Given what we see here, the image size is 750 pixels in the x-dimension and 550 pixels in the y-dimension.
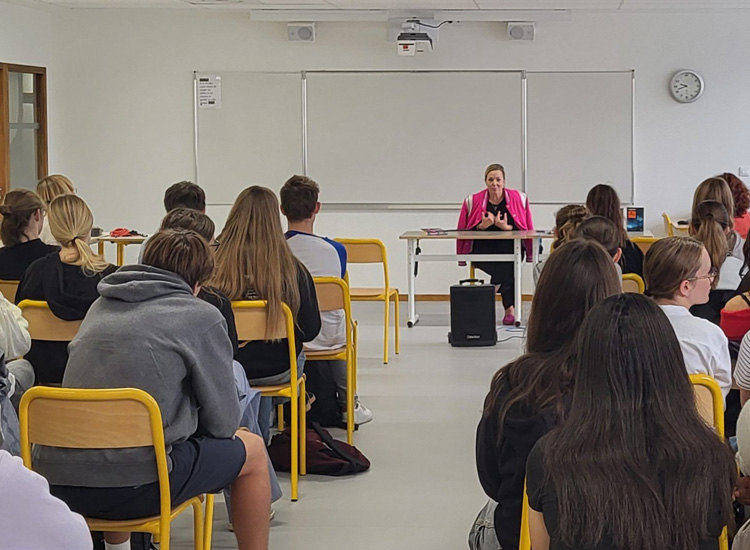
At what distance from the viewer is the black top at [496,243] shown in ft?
28.1

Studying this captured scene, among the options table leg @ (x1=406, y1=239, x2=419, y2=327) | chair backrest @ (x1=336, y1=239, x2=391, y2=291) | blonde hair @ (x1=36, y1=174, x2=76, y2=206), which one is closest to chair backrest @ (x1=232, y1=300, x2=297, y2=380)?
blonde hair @ (x1=36, y1=174, x2=76, y2=206)

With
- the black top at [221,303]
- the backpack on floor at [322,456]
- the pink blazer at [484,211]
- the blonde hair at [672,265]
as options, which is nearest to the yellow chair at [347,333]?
the backpack on floor at [322,456]

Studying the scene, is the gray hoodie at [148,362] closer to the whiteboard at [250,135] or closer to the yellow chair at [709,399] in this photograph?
the yellow chair at [709,399]

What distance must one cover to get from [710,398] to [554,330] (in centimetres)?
54

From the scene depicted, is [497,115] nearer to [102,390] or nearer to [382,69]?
[382,69]

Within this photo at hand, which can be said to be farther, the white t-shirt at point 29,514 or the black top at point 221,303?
the black top at point 221,303

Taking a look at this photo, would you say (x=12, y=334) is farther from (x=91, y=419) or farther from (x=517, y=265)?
(x=517, y=265)

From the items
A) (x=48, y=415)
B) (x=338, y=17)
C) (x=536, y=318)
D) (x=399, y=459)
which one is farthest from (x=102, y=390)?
(x=338, y=17)

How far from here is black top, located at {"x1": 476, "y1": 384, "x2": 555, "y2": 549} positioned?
2373 mm

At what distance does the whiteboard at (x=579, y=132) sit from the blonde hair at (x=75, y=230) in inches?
248

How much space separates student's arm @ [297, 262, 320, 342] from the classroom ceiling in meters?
4.90

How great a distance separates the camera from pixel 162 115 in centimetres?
996

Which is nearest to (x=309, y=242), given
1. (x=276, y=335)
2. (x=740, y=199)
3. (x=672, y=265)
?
(x=276, y=335)

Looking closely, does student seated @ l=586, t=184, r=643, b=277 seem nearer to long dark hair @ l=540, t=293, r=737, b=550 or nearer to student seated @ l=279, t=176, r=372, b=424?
student seated @ l=279, t=176, r=372, b=424
